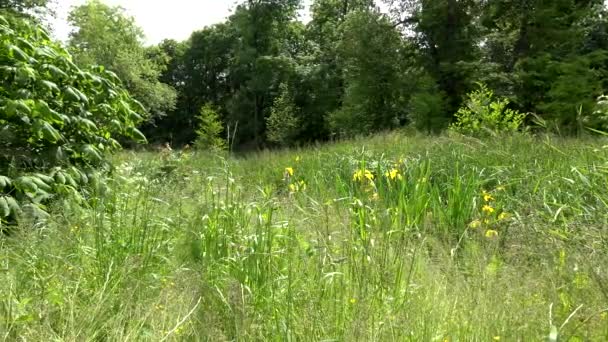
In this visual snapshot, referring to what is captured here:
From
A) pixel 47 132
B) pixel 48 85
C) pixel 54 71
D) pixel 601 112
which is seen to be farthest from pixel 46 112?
pixel 601 112

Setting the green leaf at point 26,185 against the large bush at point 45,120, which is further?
the large bush at point 45,120

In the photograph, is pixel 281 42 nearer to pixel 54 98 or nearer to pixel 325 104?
pixel 325 104

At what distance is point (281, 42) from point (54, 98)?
32.0m

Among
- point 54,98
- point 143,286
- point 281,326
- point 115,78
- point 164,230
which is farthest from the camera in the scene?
point 115,78

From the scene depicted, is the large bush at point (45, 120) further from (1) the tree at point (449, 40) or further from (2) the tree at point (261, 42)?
(2) the tree at point (261, 42)

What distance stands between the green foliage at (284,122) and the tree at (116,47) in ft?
28.0

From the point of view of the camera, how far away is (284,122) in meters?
27.1

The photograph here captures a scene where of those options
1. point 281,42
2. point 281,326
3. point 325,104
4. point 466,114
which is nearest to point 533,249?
point 281,326

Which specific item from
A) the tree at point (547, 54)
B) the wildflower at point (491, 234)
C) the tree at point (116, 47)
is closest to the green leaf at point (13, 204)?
the wildflower at point (491, 234)

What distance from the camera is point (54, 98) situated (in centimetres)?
321

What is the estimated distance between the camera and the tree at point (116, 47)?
94.5ft

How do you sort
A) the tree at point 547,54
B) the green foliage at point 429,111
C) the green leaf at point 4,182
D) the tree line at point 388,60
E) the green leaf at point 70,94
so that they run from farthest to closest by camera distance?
the green foliage at point 429,111, the tree line at point 388,60, the tree at point 547,54, the green leaf at point 70,94, the green leaf at point 4,182

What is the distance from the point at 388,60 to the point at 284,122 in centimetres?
826

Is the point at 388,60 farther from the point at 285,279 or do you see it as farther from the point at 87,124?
the point at 285,279
